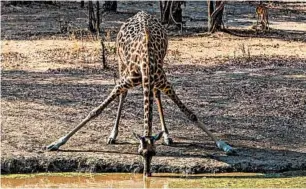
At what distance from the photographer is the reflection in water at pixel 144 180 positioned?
727 centimetres

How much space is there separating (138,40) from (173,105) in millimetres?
2640

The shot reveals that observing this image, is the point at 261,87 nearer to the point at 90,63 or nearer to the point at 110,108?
the point at 110,108

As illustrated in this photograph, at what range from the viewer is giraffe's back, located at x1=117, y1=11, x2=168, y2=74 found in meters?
8.07

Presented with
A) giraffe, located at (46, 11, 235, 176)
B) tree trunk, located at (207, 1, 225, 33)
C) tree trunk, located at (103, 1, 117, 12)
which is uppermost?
giraffe, located at (46, 11, 235, 176)

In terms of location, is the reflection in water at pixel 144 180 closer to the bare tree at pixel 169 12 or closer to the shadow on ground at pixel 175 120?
the shadow on ground at pixel 175 120

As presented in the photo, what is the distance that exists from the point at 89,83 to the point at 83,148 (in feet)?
13.6

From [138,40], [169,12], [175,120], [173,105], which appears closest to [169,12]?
[169,12]

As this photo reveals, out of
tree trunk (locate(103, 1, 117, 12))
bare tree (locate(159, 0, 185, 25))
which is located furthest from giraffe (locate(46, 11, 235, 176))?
tree trunk (locate(103, 1, 117, 12))

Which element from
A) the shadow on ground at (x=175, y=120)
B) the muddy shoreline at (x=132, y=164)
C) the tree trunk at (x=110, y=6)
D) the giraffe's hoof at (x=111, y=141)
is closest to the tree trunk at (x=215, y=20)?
the shadow on ground at (x=175, y=120)

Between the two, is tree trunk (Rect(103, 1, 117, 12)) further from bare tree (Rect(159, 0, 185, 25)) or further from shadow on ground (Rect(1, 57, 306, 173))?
shadow on ground (Rect(1, 57, 306, 173))

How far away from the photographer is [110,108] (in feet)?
34.2

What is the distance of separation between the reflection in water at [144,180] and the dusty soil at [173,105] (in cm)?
17

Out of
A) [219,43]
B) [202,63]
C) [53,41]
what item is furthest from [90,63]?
[219,43]

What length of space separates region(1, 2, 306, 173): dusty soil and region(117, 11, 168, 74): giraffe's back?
1.04 m
